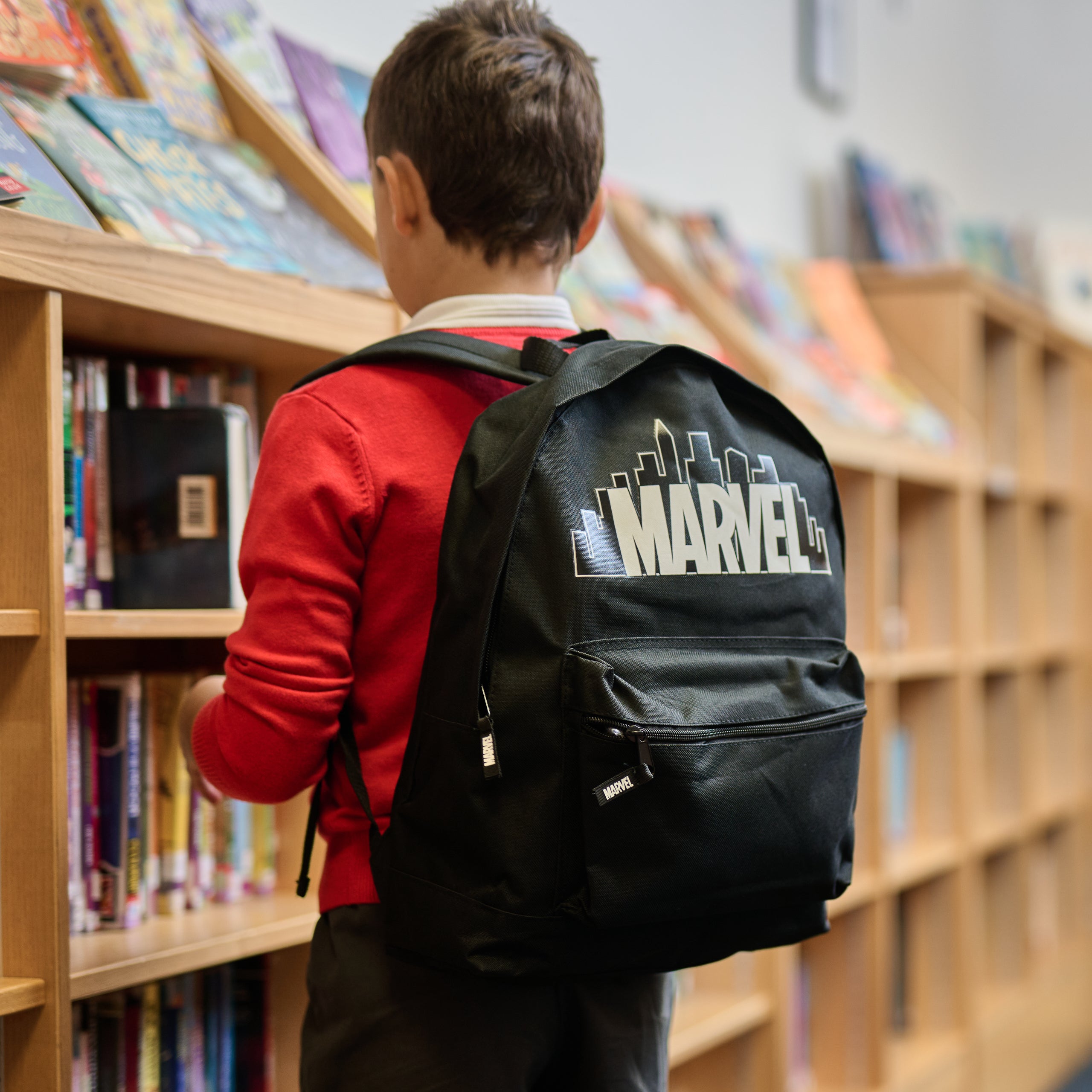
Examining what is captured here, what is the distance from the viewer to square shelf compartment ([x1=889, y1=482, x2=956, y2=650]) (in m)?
2.82

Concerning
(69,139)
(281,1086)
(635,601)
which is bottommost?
(281,1086)

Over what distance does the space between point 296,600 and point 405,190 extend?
1.08 feet

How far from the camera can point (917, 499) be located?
287 cm

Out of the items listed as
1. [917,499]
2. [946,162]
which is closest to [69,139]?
[917,499]

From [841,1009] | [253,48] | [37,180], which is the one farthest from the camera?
[841,1009]

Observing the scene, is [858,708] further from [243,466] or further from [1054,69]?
[1054,69]

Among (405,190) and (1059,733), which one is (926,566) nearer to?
(1059,733)

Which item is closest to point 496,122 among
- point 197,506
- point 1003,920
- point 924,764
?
point 197,506

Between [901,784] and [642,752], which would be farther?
[901,784]

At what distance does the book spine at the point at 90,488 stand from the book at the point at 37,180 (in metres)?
0.14

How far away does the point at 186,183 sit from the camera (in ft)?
4.52

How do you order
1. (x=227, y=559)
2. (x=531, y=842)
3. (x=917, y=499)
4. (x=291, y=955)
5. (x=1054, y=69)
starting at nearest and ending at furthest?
1. (x=531, y=842)
2. (x=227, y=559)
3. (x=291, y=955)
4. (x=917, y=499)
5. (x=1054, y=69)

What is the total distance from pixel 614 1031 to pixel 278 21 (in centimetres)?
157

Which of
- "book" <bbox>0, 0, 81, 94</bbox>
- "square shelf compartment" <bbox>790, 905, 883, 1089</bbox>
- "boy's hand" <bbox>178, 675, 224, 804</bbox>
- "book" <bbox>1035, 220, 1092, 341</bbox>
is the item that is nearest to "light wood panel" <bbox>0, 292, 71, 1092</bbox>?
"boy's hand" <bbox>178, 675, 224, 804</bbox>
